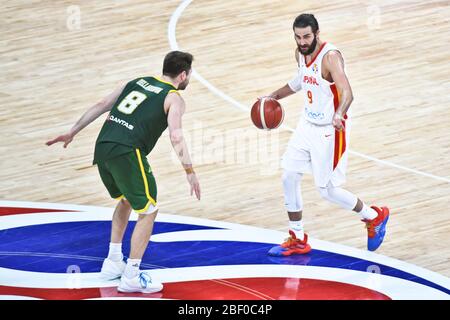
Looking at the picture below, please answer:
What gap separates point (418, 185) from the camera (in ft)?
35.4

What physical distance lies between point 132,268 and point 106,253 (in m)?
0.95

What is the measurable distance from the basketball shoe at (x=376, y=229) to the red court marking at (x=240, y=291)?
28.0 inches

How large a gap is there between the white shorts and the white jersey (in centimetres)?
9

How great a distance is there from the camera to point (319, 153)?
29.6 feet

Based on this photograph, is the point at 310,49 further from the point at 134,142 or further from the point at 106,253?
the point at 106,253

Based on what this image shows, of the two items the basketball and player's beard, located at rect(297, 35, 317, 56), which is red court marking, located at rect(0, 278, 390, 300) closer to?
the basketball

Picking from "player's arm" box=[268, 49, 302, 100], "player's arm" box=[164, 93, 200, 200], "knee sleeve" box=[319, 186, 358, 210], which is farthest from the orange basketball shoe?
"player's arm" box=[164, 93, 200, 200]

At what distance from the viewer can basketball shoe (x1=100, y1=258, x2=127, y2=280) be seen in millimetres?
8820

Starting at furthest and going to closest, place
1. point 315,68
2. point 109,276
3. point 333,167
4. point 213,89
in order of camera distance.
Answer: point 213,89
point 333,167
point 315,68
point 109,276

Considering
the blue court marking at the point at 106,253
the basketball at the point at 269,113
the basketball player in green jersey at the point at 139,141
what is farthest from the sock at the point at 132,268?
the basketball at the point at 269,113

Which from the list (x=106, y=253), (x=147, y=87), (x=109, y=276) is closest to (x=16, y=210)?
(x=106, y=253)

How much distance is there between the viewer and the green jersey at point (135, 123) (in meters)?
8.37
